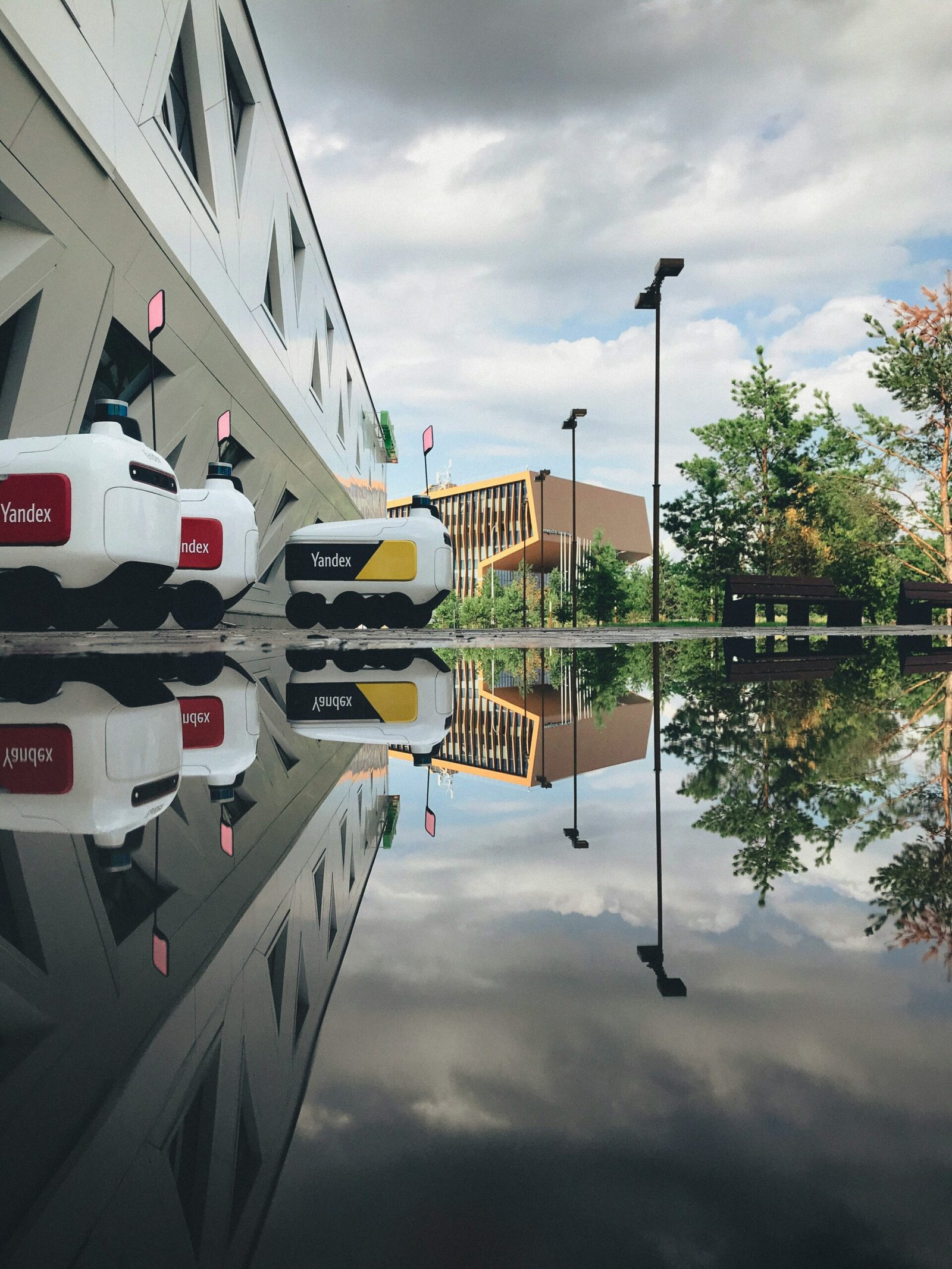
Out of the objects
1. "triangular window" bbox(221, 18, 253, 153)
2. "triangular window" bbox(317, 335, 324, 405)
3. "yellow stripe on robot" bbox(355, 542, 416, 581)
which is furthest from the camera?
"triangular window" bbox(317, 335, 324, 405)

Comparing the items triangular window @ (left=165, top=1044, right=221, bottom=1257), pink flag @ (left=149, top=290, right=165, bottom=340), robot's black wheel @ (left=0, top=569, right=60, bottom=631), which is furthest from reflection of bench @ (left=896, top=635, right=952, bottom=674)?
pink flag @ (left=149, top=290, right=165, bottom=340)

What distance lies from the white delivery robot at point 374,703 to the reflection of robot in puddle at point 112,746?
313mm

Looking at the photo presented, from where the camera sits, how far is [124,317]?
1061 cm

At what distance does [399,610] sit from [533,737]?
36.4 feet

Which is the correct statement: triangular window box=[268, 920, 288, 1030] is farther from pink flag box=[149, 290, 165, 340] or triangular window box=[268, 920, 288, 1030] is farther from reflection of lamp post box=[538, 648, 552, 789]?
pink flag box=[149, 290, 165, 340]

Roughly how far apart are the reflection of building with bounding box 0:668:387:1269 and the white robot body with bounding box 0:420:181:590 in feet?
19.3

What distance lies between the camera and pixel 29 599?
766 centimetres

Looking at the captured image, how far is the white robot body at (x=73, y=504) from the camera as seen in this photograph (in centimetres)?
714

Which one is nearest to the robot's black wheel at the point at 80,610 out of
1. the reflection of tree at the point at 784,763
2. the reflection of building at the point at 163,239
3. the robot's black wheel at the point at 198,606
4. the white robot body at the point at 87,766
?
the reflection of building at the point at 163,239

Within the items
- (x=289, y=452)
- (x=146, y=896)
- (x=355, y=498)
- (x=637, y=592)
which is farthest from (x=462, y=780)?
(x=637, y=592)

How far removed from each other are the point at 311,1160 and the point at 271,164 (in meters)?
20.9

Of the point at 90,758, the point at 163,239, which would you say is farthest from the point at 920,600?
the point at 90,758

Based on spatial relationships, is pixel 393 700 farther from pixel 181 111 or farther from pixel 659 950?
pixel 181 111

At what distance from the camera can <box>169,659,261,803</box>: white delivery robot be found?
2.62 metres
